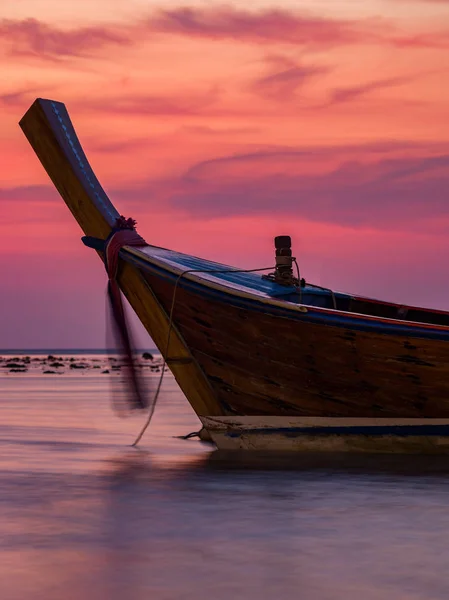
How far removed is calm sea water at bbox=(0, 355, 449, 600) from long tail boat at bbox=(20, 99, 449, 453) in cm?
46

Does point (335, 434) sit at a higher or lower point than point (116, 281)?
lower

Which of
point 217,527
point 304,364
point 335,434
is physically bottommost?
point 217,527

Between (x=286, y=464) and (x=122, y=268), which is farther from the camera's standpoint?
(x=122, y=268)

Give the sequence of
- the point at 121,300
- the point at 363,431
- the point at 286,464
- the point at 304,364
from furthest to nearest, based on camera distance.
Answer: the point at 121,300, the point at 363,431, the point at 304,364, the point at 286,464

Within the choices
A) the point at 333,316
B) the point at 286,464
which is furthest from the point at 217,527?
the point at 333,316

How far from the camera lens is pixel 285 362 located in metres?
12.7

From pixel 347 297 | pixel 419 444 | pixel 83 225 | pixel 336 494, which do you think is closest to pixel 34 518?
pixel 336 494

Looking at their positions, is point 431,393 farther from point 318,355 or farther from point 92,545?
point 92,545

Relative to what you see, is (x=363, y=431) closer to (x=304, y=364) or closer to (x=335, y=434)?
(x=335, y=434)

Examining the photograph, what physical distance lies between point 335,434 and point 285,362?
1.05 m

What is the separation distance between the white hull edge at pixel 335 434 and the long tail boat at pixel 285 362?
0.01 meters

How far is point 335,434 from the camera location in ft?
42.6

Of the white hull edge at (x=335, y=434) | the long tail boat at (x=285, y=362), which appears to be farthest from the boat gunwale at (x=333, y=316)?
the white hull edge at (x=335, y=434)

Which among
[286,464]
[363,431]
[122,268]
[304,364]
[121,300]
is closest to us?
[286,464]
